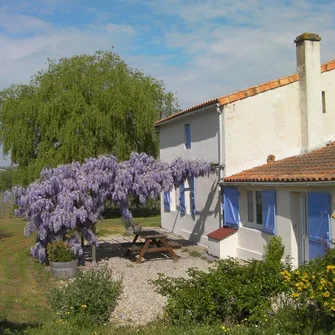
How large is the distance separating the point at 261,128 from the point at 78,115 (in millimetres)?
12966

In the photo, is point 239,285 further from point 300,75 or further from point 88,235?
point 300,75

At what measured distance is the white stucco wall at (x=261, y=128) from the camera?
14500mm

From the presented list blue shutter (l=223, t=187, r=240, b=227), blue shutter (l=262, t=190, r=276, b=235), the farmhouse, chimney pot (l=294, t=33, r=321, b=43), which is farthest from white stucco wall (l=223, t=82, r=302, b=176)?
blue shutter (l=262, t=190, r=276, b=235)

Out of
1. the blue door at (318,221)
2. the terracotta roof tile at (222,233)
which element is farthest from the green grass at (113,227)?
the blue door at (318,221)

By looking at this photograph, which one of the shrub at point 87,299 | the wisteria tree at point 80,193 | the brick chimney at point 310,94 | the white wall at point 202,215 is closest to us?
the shrub at point 87,299

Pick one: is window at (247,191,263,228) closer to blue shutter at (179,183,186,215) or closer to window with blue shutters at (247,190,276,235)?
window with blue shutters at (247,190,276,235)

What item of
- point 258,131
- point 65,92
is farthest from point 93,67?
point 258,131

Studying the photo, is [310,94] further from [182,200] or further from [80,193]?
[80,193]

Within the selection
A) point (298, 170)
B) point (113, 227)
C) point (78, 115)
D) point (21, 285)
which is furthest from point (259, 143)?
point (78, 115)

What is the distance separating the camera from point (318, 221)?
10.5 m

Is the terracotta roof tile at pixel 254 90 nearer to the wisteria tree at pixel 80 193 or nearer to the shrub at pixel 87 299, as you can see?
the wisteria tree at pixel 80 193

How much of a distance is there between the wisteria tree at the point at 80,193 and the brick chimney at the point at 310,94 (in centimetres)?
459

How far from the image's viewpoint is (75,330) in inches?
239

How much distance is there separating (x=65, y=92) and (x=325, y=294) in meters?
22.4
